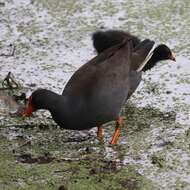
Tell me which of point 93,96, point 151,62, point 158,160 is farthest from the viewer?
point 151,62

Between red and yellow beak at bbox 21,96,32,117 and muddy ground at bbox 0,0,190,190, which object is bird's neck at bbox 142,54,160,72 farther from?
red and yellow beak at bbox 21,96,32,117

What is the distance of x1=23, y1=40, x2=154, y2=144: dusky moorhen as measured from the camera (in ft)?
16.3

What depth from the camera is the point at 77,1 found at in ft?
26.3

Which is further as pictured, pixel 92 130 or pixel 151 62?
pixel 151 62

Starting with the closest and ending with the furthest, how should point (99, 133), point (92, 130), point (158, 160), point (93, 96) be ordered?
point (158, 160)
point (93, 96)
point (99, 133)
point (92, 130)

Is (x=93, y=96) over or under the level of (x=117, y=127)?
over

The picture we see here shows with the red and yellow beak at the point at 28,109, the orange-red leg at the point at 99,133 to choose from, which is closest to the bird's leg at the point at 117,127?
the orange-red leg at the point at 99,133

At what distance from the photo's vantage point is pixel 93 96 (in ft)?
16.5

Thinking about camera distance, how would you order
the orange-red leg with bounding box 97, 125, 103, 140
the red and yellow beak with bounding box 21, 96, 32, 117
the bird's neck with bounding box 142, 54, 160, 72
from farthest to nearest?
the bird's neck with bounding box 142, 54, 160, 72 → the orange-red leg with bounding box 97, 125, 103, 140 → the red and yellow beak with bounding box 21, 96, 32, 117

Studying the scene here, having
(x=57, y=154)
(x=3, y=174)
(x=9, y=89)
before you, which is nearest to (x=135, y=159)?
(x=57, y=154)

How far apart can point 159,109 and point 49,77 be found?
1.24m

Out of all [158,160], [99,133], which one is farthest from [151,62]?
[158,160]

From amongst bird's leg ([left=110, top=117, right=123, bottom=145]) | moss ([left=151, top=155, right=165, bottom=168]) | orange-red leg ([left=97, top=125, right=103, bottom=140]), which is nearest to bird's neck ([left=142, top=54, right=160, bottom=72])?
bird's leg ([left=110, top=117, right=123, bottom=145])

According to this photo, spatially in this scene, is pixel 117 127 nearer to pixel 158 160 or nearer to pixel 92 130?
pixel 92 130
